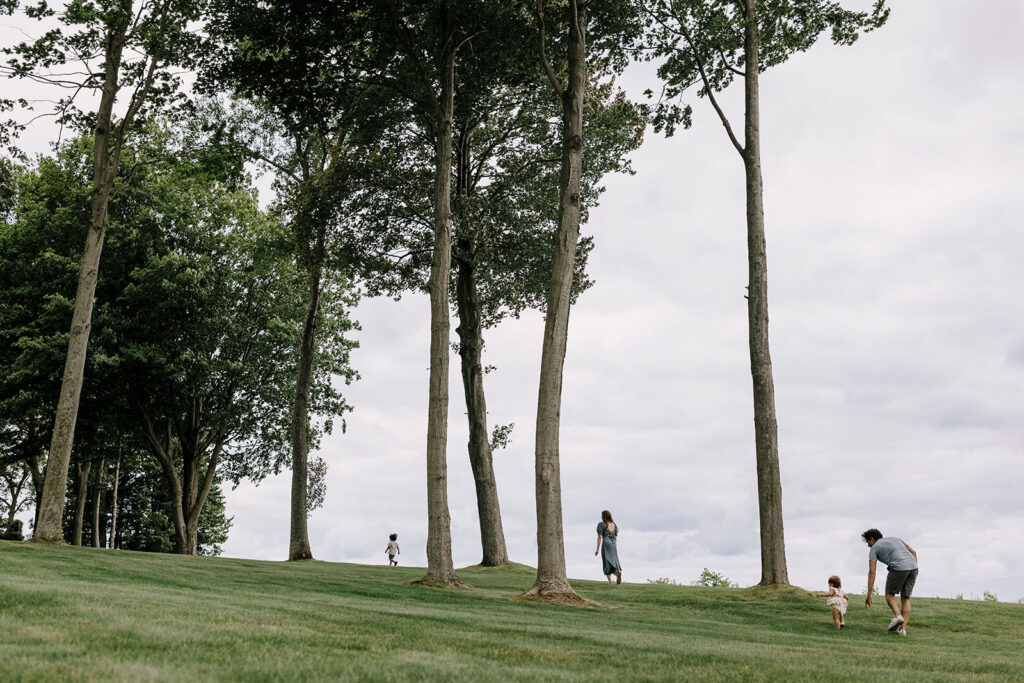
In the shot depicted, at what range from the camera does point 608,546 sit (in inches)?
1036

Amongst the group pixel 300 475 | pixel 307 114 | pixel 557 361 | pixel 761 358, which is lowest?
pixel 300 475

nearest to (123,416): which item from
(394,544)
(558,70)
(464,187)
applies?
(394,544)

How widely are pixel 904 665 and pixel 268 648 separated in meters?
7.67

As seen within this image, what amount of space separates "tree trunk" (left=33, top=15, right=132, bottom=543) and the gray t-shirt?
69.2 ft

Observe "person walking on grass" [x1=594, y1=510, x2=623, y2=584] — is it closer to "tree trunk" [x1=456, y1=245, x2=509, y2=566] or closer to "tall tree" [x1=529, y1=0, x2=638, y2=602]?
"tree trunk" [x1=456, y1=245, x2=509, y2=566]

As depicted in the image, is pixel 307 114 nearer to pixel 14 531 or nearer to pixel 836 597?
pixel 836 597

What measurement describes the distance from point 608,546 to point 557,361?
983 cm

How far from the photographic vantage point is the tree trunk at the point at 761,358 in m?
20.9

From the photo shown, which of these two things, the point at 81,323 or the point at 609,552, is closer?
the point at 81,323

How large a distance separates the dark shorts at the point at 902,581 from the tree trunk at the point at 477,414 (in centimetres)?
1518

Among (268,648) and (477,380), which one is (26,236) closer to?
(477,380)

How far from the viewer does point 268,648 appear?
7.55m

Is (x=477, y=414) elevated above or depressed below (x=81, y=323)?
below

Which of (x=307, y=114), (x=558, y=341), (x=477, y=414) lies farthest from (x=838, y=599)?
(x=307, y=114)
